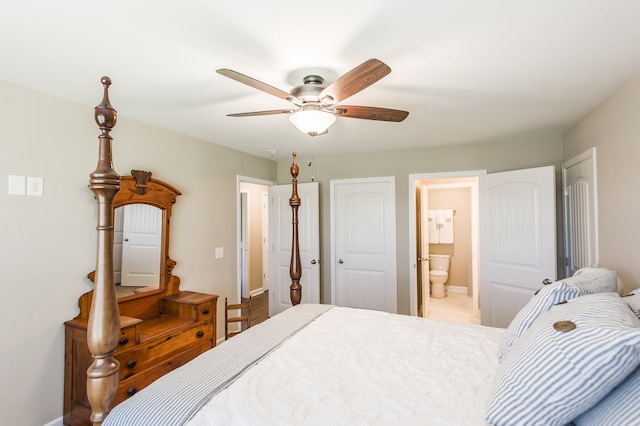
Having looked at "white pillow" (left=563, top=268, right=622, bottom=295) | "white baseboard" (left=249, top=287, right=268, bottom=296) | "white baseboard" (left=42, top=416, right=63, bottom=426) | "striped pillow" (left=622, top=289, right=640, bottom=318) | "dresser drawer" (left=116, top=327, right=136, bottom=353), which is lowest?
"white baseboard" (left=42, top=416, right=63, bottom=426)

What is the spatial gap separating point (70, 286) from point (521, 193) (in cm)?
410

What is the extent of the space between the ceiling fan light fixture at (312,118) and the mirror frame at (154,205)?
1559mm

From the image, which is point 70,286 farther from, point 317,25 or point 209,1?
point 317,25

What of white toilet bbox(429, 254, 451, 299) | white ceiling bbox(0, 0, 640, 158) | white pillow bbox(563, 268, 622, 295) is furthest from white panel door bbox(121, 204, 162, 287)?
white toilet bbox(429, 254, 451, 299)

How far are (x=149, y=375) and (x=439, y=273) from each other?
475 centimetres

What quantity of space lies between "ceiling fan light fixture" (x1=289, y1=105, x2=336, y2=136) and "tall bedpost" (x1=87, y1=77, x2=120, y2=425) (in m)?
0.94

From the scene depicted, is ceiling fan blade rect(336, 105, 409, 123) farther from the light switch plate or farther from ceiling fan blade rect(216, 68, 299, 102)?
the light switch plate

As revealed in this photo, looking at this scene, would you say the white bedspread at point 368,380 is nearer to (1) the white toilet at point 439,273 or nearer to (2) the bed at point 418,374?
(2) the bed at point 418,374

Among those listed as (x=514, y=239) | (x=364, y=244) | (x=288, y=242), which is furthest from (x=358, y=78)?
(x=288, y=242)

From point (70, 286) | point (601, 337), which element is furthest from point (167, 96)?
point (601, 337)

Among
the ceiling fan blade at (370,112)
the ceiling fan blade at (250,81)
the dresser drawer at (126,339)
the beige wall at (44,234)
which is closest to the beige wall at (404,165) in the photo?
the ceiling fan blade at (370,112)

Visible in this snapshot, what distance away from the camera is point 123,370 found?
2051mm

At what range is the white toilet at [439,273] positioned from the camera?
5.53 meters

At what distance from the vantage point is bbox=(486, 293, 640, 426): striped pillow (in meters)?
0.79
